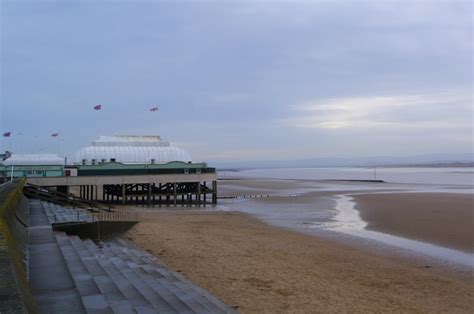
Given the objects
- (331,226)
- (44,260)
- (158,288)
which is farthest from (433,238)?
(44,260)

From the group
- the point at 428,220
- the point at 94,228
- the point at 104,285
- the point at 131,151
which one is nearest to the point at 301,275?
the point at 104,285

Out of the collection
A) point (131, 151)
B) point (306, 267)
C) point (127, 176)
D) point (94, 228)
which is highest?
point (131, 151)

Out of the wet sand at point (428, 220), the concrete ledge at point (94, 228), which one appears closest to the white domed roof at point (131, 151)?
the wet sand at point (428, 220)

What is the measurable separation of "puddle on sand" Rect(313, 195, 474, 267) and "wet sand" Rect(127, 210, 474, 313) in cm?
216

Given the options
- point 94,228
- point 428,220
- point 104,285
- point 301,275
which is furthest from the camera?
point 428,220

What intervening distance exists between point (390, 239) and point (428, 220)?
727cm

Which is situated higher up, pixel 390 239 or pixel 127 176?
pixel 127 176

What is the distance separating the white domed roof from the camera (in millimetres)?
59875

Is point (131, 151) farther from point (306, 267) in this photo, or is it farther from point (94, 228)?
point (306, 267)

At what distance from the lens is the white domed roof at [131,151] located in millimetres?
59875

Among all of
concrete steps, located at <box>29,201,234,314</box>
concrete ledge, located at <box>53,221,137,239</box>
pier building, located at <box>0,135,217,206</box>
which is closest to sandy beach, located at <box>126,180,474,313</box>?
concrete ledge, located at <box>53,221,137,239</box>

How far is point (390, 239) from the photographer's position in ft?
72.3

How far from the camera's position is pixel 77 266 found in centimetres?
1051

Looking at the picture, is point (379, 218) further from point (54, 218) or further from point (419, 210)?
point (54, 218)
